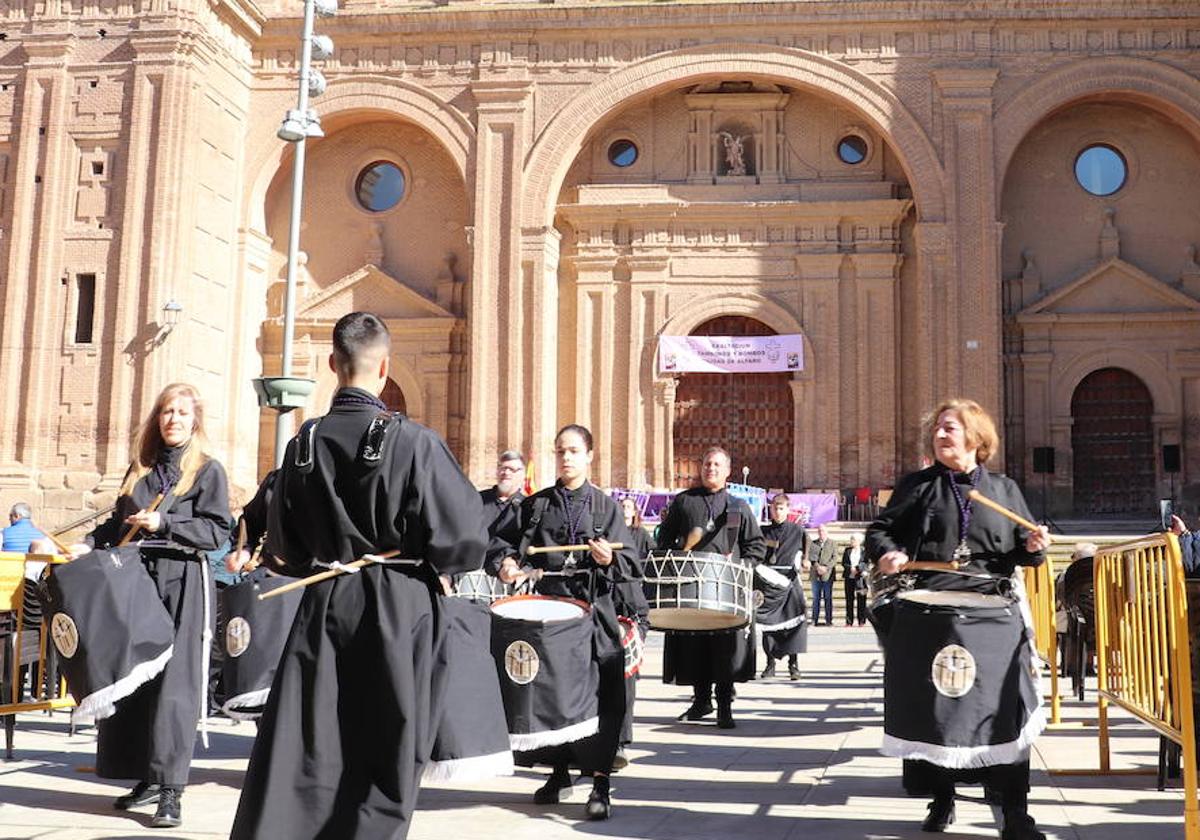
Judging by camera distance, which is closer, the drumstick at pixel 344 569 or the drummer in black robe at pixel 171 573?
the drumstick at pixel 344 569

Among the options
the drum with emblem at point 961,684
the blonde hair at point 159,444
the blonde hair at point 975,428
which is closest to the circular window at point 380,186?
the blonde hair at point 159,444

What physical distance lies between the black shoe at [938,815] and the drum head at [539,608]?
1.89 m

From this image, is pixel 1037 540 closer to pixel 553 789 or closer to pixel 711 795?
pixel 711 795

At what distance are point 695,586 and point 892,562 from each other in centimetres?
272

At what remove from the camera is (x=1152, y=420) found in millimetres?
27062

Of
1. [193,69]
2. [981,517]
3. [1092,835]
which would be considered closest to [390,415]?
[981,517]

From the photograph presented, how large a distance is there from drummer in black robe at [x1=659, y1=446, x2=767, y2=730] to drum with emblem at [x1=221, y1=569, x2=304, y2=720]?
3148 mm

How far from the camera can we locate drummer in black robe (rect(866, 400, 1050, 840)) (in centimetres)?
545

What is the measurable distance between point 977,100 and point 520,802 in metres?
23.2

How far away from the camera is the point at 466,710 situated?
4516 millimetres

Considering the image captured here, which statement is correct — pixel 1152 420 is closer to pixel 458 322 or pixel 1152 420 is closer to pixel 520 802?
pixel 458 322

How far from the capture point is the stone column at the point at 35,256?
83.9ft

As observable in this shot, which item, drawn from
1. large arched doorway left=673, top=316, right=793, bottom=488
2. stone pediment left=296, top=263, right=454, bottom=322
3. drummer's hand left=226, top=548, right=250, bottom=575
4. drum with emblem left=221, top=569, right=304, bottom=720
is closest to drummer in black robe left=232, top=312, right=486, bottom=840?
drummer's hand left=226, top=548, right=250, bottom=575

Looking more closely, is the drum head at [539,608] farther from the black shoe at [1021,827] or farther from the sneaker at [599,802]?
the black shoe at [1021,827]
